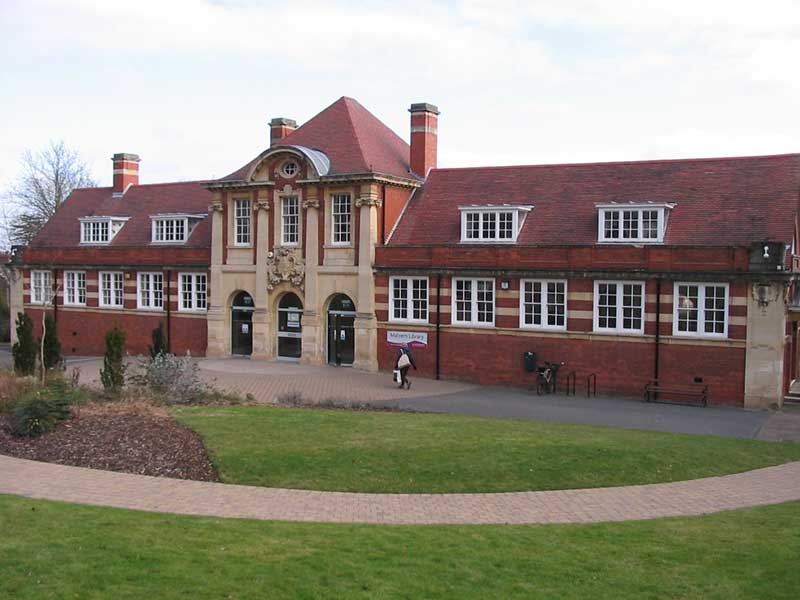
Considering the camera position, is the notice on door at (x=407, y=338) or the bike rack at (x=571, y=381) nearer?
the bike rack at (x=571, y=381)

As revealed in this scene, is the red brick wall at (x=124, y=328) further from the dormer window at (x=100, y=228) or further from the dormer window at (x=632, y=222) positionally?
the dormer window at (x=632, y=222)

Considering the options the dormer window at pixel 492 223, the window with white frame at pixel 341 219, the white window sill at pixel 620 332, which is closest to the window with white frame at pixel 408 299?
the dormer window at pixel 492 223

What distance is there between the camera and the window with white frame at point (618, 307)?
2730 cm

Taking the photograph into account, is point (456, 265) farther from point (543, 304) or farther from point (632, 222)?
point (632, 222)

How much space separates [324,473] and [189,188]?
96.0 ft

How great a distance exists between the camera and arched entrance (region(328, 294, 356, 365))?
33.4 metres

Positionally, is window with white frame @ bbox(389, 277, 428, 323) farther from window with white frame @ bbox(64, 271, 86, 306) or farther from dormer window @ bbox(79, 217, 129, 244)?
window with white frame @ bbox(64, 271, 86, 306)

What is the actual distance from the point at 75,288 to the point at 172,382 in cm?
2016

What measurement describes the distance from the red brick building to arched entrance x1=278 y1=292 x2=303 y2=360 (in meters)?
0.07

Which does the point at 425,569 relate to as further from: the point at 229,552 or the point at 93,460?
the point at 93,460

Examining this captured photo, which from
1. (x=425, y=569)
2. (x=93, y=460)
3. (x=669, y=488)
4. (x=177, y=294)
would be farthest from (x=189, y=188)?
(x=425, y=569)

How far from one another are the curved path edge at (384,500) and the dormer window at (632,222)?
42.6 ft

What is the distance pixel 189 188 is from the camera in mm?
42062

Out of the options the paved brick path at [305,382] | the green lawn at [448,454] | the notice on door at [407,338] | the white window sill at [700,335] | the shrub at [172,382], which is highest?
the white window sill at [700,335]
